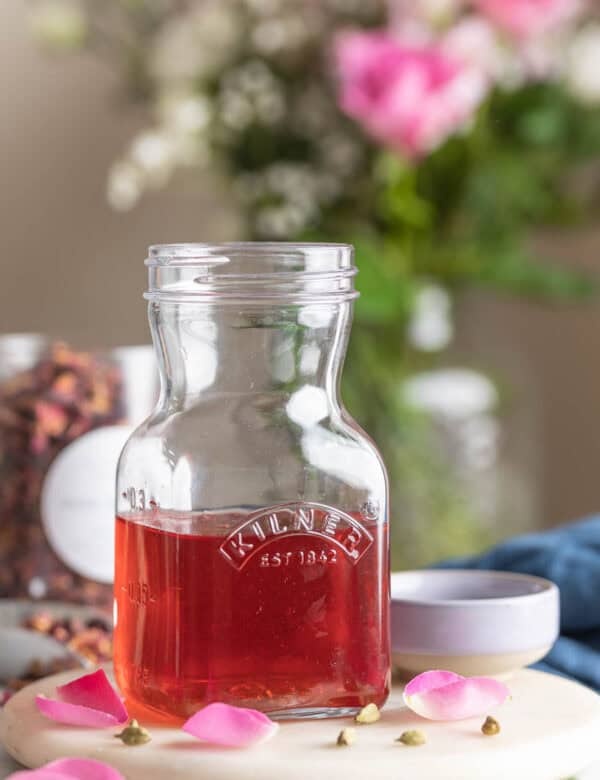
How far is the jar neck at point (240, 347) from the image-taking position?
1.90 feet

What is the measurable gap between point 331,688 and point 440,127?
950 mm

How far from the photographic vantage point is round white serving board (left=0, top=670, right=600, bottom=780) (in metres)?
0.49

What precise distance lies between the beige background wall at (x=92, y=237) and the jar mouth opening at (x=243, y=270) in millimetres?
1313

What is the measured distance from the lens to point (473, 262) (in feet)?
5.12

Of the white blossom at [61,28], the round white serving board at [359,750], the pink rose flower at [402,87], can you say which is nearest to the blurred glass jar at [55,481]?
the round white serving board at [359,750]

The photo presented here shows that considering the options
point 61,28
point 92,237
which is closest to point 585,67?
point 61,28

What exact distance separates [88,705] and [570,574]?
1.17ft

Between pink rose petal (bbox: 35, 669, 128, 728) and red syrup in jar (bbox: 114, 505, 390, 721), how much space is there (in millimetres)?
12

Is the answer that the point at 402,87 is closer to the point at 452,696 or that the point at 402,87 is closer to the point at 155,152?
the point at 155,152

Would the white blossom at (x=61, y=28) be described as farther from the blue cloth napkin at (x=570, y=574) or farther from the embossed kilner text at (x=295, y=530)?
the embossed kilner text at (x=295, y=530)

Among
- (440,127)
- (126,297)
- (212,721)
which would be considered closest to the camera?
(212,721)

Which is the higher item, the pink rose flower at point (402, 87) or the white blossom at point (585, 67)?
the white blossom at point (585, 67)

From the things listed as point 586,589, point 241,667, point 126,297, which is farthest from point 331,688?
point 126,297

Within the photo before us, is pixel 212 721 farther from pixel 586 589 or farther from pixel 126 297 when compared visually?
pixel 126 297
